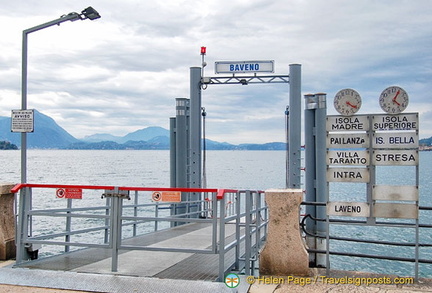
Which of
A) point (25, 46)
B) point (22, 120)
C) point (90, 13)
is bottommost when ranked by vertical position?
point (22, 120)

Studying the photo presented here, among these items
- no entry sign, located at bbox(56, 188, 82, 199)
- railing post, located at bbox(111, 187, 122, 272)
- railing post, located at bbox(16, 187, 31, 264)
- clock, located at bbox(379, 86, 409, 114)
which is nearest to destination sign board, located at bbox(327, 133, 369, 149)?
clock, located at bbox(379, 86, 409, 114)

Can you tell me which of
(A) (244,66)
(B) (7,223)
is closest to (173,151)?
(A) (244,66)

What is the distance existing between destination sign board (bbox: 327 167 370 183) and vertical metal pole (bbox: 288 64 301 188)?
8634 mm

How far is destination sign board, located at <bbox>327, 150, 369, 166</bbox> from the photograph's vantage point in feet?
23.3

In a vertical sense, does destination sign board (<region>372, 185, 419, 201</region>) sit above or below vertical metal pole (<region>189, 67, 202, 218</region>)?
below

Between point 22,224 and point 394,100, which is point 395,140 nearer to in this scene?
point 394,100

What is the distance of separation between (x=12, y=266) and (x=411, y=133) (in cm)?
661

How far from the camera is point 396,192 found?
6.95 metres

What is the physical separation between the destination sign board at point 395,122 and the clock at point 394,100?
0.10 m

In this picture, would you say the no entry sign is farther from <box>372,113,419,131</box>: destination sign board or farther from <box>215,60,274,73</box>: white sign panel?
<box>215,60,274,73</box>: white sign panel

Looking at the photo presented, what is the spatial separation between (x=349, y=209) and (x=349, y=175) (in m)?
0.52

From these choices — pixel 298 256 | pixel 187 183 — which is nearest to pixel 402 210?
pixel 298 256

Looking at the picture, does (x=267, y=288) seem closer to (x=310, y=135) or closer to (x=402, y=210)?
(x=402, y=210)

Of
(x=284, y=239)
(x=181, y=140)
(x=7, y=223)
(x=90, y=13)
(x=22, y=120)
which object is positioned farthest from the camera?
(x=181, y=140)
